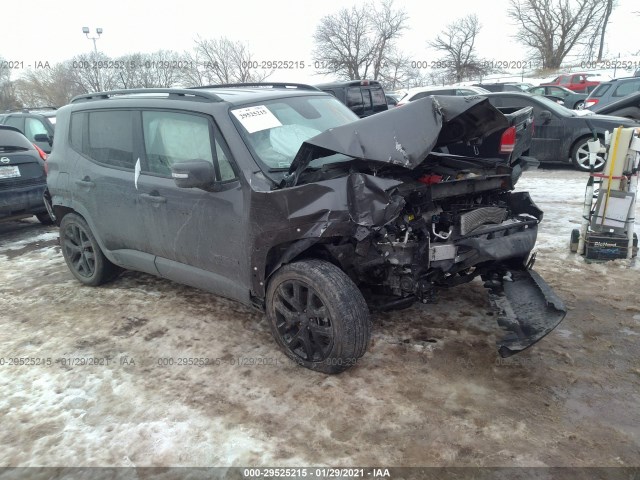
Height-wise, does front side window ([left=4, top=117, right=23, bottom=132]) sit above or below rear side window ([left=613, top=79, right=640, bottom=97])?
below

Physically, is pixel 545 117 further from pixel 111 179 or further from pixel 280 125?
pixel 111 179

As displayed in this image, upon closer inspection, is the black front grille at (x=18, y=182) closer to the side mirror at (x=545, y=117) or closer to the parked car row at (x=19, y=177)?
the parked car row at (x=19, y=177)

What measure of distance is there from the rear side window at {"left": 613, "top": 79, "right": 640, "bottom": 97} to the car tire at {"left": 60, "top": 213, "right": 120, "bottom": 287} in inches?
580

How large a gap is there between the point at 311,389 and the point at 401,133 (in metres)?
1.72

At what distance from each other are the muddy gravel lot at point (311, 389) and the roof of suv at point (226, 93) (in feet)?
5.98

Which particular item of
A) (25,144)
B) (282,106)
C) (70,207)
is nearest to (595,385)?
(282,106)

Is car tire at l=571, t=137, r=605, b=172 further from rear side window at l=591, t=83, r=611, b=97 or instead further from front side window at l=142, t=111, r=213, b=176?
front side window at l=142, t=111, r=213, b=176

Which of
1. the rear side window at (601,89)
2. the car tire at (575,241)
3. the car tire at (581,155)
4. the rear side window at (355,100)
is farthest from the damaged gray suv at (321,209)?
the rear side window at (601,89)

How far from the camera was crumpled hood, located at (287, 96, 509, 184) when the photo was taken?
9.45 feet

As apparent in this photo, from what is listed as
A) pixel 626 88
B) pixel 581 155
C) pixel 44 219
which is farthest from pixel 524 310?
pixel 626 88

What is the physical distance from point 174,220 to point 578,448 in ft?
10.1

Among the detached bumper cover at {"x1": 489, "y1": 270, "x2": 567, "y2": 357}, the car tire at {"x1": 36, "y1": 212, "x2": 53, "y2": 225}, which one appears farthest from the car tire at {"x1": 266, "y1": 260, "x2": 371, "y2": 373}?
the car tire at {"x1": 36, "y1": 212, "x2": 53, "y2": 225}

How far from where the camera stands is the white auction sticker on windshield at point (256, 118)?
11.5ft

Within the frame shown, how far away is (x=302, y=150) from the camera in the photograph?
312cm
